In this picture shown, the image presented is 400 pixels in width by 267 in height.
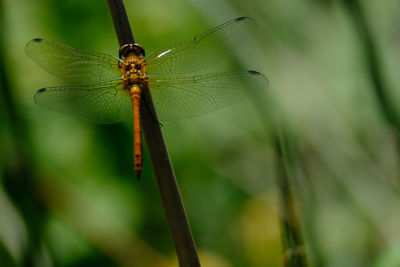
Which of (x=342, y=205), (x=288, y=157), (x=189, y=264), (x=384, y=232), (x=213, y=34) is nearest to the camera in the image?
(x=189, y=264)

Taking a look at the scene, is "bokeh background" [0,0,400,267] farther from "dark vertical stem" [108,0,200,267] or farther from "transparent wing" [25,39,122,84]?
"dark vertical stem" [108,0,200,267]

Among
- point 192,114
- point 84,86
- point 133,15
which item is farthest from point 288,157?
point 133,15

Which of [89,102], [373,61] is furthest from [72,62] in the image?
[373,61]

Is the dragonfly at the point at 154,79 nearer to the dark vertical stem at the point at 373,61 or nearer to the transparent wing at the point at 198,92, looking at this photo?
the transparent wing at the point at 198,92

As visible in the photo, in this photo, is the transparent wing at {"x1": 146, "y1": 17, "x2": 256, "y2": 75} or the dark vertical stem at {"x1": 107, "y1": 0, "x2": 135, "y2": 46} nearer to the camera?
the dark vertical stem at {"x1": 107, "y1": 0, "x2": 135, "y2": 46}

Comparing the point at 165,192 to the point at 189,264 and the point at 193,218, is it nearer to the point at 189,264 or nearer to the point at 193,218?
the point at 189,264

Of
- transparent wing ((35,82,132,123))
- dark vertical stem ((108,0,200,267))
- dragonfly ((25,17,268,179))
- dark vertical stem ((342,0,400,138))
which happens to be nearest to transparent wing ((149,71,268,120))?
dragonfly ((25,17,268,179))
